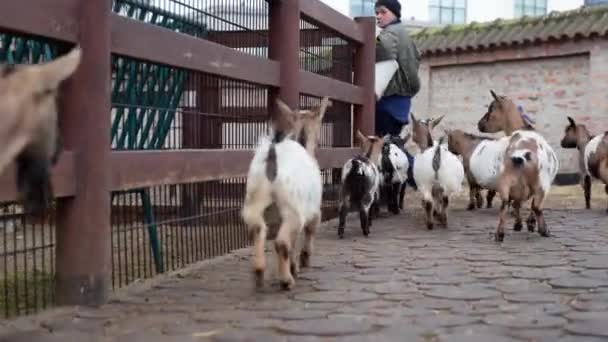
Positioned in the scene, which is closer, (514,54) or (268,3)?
(268,3)

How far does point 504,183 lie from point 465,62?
32.8 ft

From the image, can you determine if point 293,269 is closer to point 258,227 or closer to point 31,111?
point 258,227

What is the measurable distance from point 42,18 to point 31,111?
1.13 meters

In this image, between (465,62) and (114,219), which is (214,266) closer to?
(114,219)

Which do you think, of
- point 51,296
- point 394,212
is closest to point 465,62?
point 394,212

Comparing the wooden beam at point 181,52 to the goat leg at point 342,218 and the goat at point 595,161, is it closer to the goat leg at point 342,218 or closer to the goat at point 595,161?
the goat leg at point 342,218

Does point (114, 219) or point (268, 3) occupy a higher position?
point (268, 3)

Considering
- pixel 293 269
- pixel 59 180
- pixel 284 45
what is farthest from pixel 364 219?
pixel 59 180

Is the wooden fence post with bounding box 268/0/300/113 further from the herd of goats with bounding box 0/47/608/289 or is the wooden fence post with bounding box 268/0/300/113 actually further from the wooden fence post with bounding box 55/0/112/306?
the wooden fence post with bounding box 55/0/112/306

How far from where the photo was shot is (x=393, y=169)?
31.5 ft

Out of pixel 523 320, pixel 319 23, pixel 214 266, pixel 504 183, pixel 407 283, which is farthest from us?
pixel 319 23

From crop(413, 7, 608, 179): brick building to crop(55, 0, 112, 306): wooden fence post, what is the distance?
11953mm

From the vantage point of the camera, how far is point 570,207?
1085cm

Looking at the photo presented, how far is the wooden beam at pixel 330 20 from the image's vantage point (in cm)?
832
